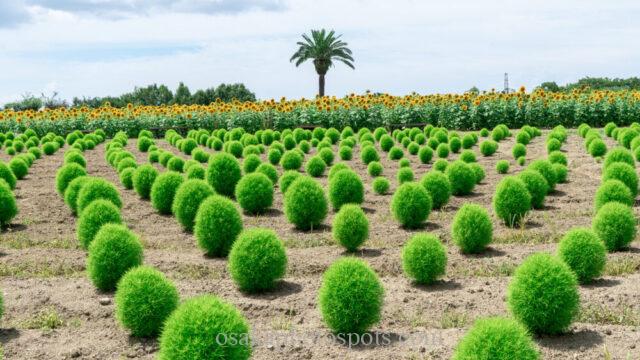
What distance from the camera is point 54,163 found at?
72.4 ft

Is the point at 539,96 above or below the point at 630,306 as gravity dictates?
above

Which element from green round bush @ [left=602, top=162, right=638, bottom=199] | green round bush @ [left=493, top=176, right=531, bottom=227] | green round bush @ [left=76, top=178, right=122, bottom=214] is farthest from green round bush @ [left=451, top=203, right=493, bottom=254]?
green round bush @ [left=76, top=178, right=122, bottom=214]

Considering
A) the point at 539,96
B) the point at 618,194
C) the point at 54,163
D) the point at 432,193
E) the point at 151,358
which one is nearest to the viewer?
the point at 151,358

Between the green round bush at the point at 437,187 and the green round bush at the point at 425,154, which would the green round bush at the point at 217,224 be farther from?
the green round bush at the point at 425,154

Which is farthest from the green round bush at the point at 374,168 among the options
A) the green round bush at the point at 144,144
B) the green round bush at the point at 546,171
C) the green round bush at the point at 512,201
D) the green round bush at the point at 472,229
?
the green round bush at the point at 144,144

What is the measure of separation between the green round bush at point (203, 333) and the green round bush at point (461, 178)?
9544 mm

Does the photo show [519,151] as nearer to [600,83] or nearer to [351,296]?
[351,296]

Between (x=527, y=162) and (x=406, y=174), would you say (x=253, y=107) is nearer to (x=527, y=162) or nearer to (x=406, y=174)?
(x=527, y=162)

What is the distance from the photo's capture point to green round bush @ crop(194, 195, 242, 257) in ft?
32.3

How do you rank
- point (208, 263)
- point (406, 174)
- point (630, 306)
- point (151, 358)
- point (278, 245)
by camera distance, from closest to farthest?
point (151, 358), point (630, 306), point (278, 245), point (208, 263), point (406, 174)

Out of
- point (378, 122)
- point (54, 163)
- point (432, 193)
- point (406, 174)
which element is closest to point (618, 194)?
point (432, 193)

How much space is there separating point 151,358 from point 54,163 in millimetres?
16940

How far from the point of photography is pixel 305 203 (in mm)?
11484

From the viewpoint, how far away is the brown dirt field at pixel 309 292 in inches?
265
